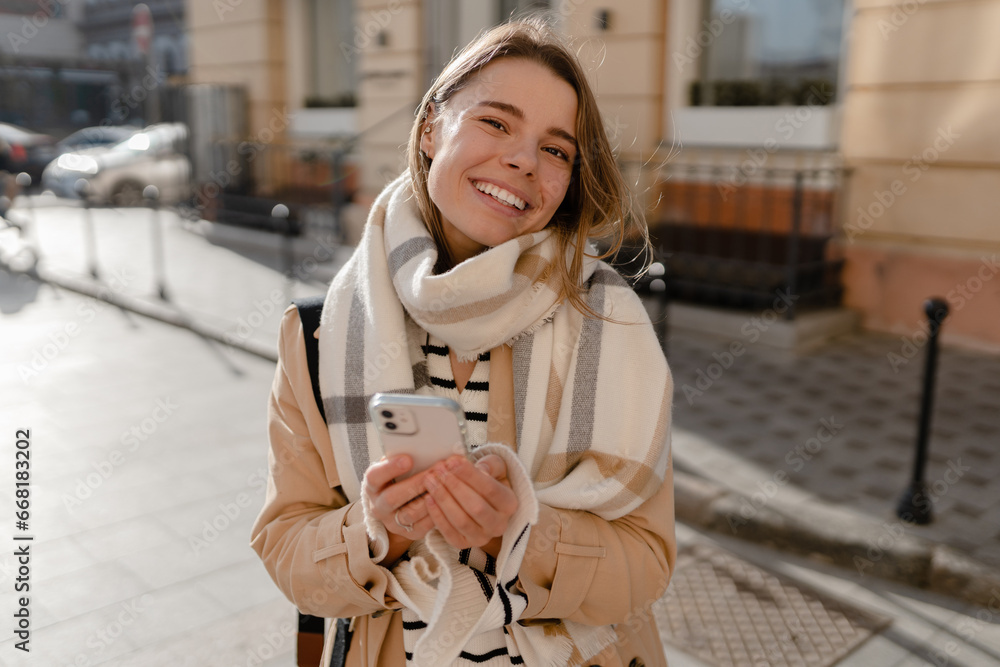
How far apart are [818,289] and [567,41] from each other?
6.90 metres

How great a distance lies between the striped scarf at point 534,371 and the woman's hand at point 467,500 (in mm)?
161

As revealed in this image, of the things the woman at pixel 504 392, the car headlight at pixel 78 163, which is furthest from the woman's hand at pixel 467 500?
the car headlight at pixel 78 163

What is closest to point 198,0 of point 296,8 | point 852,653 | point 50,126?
point 296,8

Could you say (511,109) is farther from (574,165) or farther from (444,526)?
(444,526)

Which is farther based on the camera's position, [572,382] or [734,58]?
[734,58]

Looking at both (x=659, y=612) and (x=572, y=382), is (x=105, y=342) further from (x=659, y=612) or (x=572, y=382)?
(x=572, y=382)

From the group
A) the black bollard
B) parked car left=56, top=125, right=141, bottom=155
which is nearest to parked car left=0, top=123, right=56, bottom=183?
parked car left=56, top=125, right=141, bottom=155

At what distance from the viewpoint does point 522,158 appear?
1576mm

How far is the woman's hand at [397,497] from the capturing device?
1.32 metres

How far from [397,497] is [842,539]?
3.41 metres

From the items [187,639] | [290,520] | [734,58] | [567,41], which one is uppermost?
[734,58]

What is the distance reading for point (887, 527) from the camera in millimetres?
4195

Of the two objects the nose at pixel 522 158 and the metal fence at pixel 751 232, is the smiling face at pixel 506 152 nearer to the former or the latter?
the nose at pixel 522 158

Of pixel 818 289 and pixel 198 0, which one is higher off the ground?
pixel 198 0
